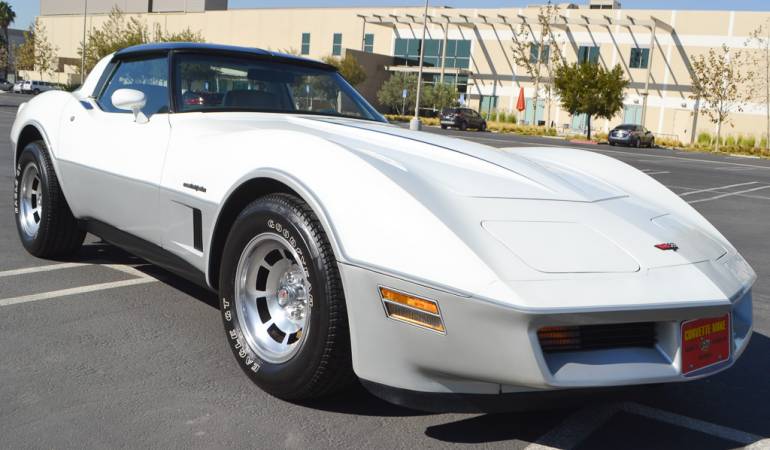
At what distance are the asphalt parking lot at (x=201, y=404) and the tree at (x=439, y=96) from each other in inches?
2146

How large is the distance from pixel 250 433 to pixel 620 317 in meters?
1.28

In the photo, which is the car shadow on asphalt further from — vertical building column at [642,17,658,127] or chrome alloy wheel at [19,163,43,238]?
vertical building column at [642,17,658,127]

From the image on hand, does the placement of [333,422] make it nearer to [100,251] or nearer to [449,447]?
[449,447]

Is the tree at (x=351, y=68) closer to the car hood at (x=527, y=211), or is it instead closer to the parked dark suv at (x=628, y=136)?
the parked dark suv at (x=628, y=136)

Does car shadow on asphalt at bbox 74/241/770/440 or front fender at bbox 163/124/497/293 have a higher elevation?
front fender at bbox 163/124/497/293

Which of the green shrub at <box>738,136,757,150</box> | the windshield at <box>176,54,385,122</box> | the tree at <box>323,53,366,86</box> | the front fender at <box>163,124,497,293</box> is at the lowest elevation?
the front fender at <box>163,124,497,293</box>

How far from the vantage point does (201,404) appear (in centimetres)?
277

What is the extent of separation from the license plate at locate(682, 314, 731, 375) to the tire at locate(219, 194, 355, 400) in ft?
3.64

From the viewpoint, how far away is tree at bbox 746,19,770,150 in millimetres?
49938

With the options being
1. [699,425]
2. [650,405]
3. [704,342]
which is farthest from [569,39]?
[704,342]

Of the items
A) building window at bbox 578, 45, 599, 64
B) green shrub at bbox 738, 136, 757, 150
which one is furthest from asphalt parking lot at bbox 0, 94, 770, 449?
building window at bbox 578, 45, 599, 64

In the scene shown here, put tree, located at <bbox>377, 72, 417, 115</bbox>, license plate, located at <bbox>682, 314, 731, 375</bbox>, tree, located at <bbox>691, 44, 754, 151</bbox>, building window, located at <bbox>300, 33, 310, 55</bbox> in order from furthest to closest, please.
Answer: building window, located at <bbox>300, 33, 310, 55</bbox>
tree, located at <bbox>377, 72, 417, 115</bbox>
tree, located at <bbox>691, 44, 754, 151</bbox>
license plate, located at <bbox>682, 314, 731, 375</bbox>

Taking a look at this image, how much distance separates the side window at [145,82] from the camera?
396 centimetres

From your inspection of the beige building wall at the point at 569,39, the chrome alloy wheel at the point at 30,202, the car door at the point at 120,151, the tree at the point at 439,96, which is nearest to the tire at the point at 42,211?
the chrome alloy wheel at the point at 30,202
